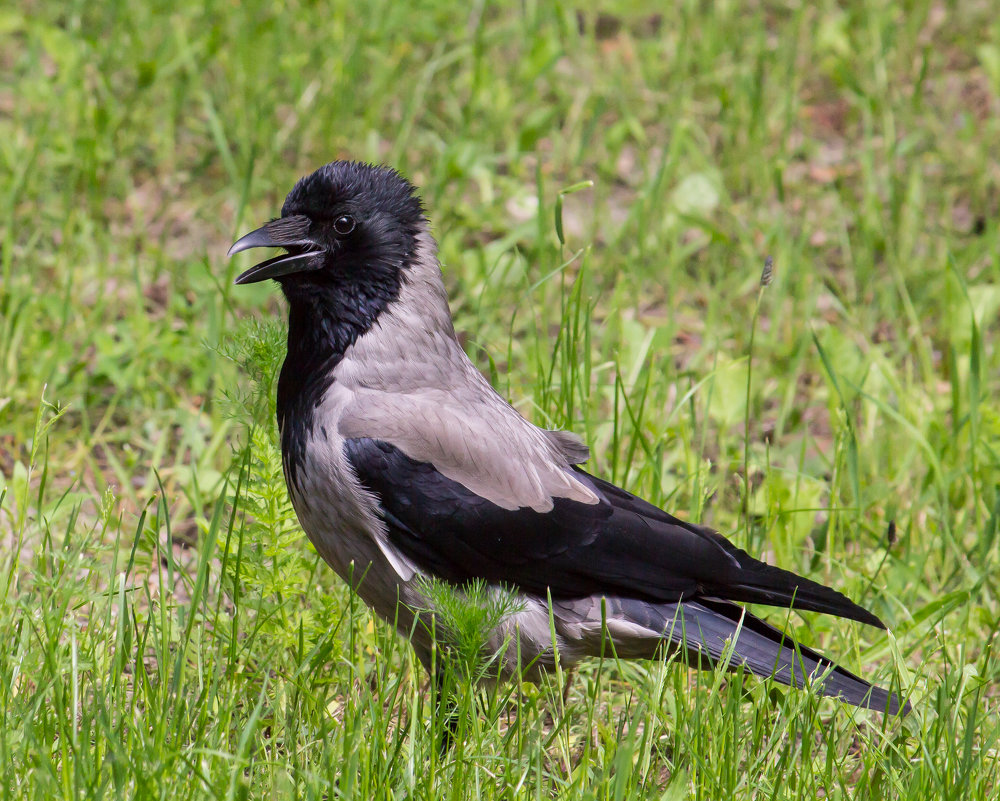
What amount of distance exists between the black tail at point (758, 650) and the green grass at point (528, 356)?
95 mm

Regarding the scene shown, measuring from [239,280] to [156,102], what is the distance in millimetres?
3300

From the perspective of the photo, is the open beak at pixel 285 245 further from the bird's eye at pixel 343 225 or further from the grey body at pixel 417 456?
the grey body at pixel 417 456

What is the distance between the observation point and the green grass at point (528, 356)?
282 cm

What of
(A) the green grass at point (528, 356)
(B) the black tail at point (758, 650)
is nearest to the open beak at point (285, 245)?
(A) the green grass at point (528, 356)

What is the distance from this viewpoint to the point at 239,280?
3.29m

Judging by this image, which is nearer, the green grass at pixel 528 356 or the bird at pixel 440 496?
the green grass at pixel 528 356

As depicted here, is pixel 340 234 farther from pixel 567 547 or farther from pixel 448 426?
pixel 567 547

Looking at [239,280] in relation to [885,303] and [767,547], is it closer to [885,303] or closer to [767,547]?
[767,547]

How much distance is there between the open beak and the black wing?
53cm

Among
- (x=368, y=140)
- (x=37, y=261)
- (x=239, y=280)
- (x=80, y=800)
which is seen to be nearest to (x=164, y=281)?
(x=37, y=261)

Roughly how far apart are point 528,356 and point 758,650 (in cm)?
155

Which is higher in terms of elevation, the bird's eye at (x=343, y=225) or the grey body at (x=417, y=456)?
the bird's eye at (x=343, y=225)

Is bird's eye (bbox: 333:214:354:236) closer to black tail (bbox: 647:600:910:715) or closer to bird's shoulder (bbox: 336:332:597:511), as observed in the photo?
bird's shoulder (bbox: 336:332:597:511)

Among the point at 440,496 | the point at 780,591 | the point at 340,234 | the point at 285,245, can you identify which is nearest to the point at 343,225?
the point at 340,234
